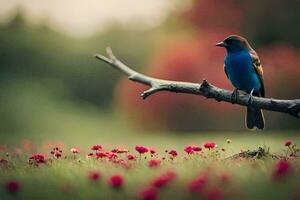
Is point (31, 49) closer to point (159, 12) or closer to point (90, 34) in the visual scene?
point (90, 34)

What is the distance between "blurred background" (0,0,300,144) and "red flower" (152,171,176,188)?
71cm

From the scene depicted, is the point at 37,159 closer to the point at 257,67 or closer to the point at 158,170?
the point at 158,170

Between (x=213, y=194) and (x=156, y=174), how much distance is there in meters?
0.20

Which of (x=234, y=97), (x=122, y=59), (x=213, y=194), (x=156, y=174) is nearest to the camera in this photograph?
(x=213, y=194)

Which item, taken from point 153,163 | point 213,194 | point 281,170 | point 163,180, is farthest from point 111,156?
point 281,170

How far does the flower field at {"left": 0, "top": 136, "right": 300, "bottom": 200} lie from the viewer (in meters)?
1.98

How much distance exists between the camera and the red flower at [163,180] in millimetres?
1979

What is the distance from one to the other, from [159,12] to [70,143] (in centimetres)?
69

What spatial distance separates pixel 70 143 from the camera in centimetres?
264

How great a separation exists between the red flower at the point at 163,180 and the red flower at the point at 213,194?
11 centimetres

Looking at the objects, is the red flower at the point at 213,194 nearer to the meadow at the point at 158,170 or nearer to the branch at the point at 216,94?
the meadow at the point at 158,170

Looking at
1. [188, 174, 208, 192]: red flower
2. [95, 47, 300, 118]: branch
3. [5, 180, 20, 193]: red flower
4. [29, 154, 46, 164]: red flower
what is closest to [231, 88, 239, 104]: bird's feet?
[95, 47, 300, 118]: branch

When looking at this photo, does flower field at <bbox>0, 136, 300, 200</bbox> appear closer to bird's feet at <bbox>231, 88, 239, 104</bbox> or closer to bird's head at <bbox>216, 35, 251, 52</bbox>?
bird's feet at <bbox>231, 88, 239, 104</bbox>

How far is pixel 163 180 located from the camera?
78.1 inches
